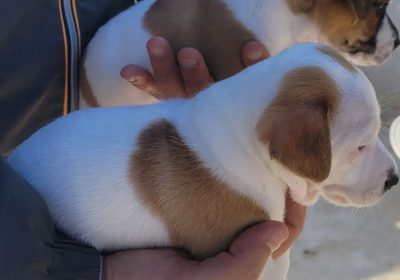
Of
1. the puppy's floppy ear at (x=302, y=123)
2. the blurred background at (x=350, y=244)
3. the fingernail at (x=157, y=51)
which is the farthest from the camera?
the blurred background at (x=350, y=244)

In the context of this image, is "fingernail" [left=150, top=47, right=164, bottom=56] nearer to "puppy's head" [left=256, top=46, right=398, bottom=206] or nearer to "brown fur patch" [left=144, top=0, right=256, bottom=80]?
"brown fur patch" [left=144, top=0, right=256, bottom=80]

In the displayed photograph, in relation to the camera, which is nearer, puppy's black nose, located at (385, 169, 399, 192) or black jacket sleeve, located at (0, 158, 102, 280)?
black jacket sleeve, located at (0, 158, 102, 280)

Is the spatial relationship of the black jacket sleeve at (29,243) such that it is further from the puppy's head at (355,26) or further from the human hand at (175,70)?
the puppy's head at (355,26)

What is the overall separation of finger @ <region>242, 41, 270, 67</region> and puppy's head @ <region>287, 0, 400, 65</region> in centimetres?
18

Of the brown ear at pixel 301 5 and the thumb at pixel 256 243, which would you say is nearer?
the thumb at pixel 256 243

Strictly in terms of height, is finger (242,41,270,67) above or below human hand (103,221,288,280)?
above

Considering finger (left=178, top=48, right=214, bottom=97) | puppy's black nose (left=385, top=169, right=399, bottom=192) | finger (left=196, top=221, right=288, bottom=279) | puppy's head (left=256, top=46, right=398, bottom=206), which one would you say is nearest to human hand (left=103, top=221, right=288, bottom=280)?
finger (left=196, top=221, right=288, bottom=279)

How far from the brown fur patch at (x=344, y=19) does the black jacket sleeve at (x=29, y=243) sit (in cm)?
101

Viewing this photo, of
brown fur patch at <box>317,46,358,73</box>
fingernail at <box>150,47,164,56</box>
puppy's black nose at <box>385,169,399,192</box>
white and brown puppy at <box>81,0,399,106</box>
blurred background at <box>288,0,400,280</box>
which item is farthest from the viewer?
blurred background at <box>288,0,400,280</box>

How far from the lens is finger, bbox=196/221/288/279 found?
4.10ft

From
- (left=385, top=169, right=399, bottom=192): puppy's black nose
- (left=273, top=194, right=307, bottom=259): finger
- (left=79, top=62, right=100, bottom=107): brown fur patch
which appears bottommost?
(left=273, top=194, right=307, bottom=259): finger

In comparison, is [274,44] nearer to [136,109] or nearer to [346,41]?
[346,41]

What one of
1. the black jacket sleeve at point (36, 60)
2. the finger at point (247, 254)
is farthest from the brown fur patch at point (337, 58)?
the black jacket sleeve at point (36, 60)

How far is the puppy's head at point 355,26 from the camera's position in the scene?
1800 millimetres
